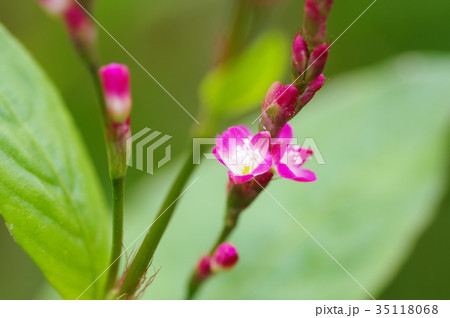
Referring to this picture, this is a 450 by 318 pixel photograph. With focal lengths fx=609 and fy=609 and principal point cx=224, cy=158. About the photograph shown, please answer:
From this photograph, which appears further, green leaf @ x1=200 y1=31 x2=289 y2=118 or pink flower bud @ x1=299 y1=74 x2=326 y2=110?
green leaf @ x1=200 y1=31 x2=289 y2=118

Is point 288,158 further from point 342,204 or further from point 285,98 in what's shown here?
point 342,204

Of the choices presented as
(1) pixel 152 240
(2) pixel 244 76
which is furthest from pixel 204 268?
(2) pixel 244 76

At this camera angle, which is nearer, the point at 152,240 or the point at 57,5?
the point at 152,240

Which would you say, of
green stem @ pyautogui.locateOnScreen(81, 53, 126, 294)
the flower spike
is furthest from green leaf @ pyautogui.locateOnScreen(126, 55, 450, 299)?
green stem @ pyautogui.locateOnScreen(81, 53, 126, 294)

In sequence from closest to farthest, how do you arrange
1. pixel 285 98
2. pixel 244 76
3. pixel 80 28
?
pixel 285 98 < pixel 80 28 < pixel 244 76

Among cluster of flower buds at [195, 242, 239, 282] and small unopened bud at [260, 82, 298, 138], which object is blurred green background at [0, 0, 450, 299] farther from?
small unopened bud at [260, 82, 298, 138]

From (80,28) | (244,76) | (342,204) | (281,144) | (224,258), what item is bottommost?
(342,204)
